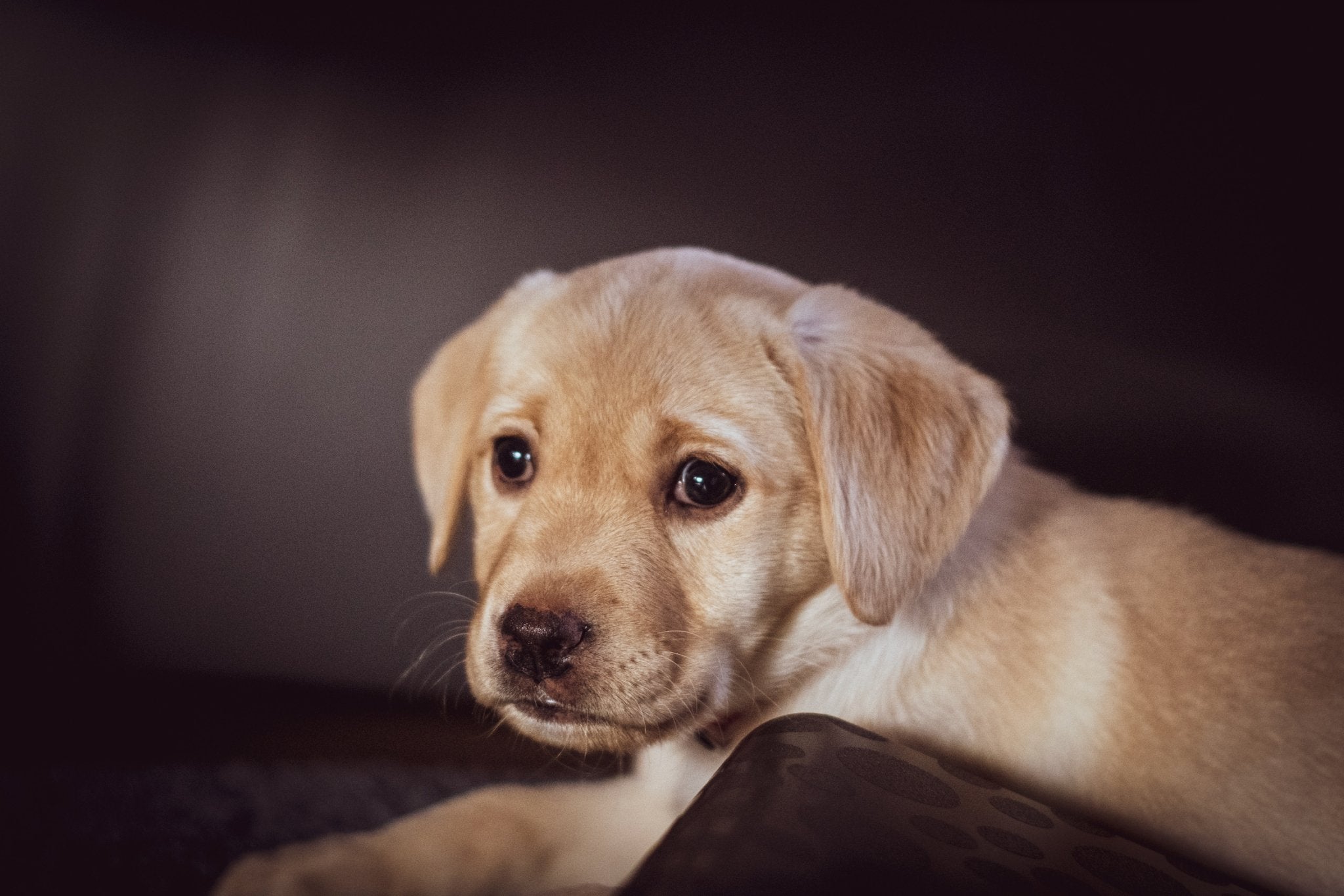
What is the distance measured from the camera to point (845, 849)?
99cm

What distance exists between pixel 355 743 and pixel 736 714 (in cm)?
152

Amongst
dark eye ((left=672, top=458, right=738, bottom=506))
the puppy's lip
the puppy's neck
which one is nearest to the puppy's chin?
the puppy's lip

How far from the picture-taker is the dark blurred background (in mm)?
2422

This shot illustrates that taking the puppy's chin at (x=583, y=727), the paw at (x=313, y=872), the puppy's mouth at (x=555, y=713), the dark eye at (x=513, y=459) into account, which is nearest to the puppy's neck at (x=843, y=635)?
the puppy's chin at (x=583, y=727)

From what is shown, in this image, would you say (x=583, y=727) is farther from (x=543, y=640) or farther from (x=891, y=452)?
(x=891, y=452)

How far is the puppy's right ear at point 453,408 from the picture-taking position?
2.01m

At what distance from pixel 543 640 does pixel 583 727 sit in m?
0.20

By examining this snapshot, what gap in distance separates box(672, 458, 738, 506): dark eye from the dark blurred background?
1.25 m

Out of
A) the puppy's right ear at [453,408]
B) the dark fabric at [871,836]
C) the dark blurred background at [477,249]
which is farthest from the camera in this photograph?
the dark blurred background at [477,249]

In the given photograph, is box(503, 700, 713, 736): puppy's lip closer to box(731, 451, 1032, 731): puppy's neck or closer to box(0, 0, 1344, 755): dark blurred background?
box(731, 451, 1032, 731): puppy's neck

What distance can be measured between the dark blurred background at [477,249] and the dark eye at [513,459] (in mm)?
964

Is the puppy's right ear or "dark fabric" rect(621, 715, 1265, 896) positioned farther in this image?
the puppy's right ear

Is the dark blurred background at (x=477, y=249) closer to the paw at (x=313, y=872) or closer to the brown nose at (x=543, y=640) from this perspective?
the paw at (x=313, y=872)

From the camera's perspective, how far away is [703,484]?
168cm
